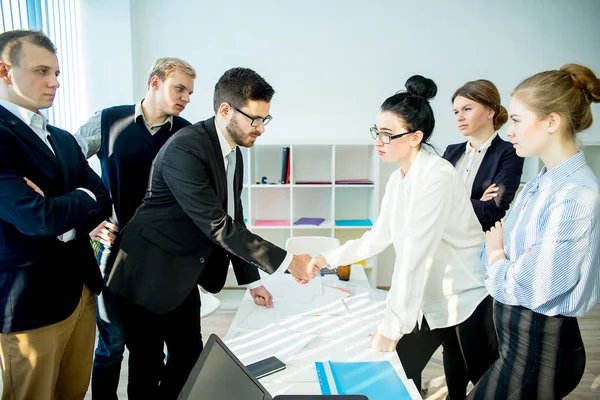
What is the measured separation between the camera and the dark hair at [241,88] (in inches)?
68.9

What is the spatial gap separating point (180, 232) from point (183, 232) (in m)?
0.01

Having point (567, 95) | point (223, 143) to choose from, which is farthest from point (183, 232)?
point (567, 95)

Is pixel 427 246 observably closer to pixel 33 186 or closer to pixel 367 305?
pixel 367 305

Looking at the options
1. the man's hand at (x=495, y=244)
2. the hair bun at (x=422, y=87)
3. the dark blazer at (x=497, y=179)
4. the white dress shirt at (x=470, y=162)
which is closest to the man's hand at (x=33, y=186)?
the hair bun at (x=422, y=87)

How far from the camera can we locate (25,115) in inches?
60.1

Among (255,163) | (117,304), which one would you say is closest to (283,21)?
(255,163)

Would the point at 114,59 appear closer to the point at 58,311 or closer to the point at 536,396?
the point at 58,311

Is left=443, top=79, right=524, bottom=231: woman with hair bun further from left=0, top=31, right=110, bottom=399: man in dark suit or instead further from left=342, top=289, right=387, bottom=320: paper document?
left=0, top=31, right=110, bottom=399: man in dark suit

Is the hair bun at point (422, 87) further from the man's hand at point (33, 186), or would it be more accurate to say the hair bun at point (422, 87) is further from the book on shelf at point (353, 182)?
the book on shelf at point (353, 182)

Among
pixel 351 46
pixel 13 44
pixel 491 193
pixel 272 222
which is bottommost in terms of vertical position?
pixel 272 222

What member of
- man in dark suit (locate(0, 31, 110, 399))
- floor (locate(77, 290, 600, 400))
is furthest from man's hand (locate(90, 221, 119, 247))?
floor (locate(77, 290, 600, 400))

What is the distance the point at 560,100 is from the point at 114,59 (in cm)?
372

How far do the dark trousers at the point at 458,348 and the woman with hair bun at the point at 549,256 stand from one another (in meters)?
0.31

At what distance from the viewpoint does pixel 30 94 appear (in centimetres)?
153
